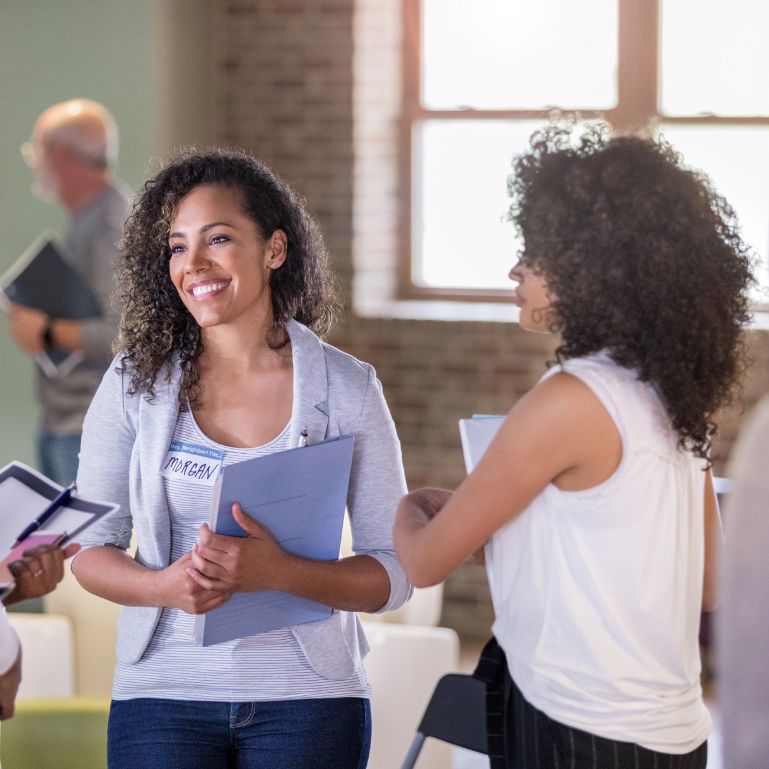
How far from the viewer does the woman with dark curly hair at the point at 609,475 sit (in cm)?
140

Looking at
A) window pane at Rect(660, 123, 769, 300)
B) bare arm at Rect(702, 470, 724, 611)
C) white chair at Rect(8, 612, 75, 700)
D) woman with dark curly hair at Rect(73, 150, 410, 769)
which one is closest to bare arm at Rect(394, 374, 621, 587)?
bare arm at Rect(702, 470, 724, 611)

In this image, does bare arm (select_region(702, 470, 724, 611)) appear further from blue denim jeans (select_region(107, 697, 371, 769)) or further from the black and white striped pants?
blue denim jeans (select_region(107, 697, 371, 769))

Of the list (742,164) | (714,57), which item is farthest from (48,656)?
(714,57)

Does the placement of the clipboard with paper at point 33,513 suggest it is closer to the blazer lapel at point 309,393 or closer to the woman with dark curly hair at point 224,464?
the woman with dark curly hair at point 224,464

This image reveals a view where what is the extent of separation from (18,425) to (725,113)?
3.44m

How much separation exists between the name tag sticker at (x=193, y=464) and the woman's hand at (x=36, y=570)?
288 mm

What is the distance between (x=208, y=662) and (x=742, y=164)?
3.97 metres

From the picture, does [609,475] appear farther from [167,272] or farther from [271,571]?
[167,272]

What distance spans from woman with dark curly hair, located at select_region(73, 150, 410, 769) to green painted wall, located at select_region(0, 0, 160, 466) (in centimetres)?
324

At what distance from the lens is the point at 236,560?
5.42 ft

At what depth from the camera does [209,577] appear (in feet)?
5.47

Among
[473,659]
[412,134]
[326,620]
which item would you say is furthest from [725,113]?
[326,620]

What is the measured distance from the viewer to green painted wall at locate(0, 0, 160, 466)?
5039 millimetres

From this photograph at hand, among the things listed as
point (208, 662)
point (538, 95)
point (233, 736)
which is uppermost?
point (538, 95)
